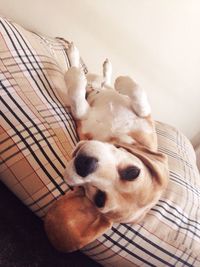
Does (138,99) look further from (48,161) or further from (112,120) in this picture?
(48,161)

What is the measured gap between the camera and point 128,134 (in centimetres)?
104

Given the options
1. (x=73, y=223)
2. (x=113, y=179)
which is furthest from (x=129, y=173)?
(x=73, y=223)

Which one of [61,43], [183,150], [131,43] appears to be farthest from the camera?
[131,43]

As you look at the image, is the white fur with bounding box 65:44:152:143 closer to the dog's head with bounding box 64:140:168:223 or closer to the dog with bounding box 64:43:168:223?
the dog with bounding box 64:43:168:223

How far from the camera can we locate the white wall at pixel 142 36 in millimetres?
1568

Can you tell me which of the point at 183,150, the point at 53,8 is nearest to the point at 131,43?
the point at 53,8

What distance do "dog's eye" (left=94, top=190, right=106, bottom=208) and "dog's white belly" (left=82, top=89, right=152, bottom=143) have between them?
0.67ft

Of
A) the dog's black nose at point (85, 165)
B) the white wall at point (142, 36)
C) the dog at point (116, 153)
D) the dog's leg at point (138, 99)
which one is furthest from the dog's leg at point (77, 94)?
the white wall at point (142, 36)

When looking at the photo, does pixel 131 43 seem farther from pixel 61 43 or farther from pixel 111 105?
pixel 111 105

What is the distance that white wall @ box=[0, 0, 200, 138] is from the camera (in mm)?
1568

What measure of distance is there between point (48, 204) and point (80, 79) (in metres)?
0.40

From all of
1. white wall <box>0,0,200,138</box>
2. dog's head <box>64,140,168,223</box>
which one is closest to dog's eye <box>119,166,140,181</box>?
dog's head <box>64,140,168,223</box>

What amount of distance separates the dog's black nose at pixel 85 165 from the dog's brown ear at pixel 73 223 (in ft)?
0.21

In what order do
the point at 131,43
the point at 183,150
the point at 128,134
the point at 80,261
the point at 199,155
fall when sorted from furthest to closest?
the point at 199,155 → the point at 131,43 → the point at 183,150 → the point at 128,134 → the point at 80,261
